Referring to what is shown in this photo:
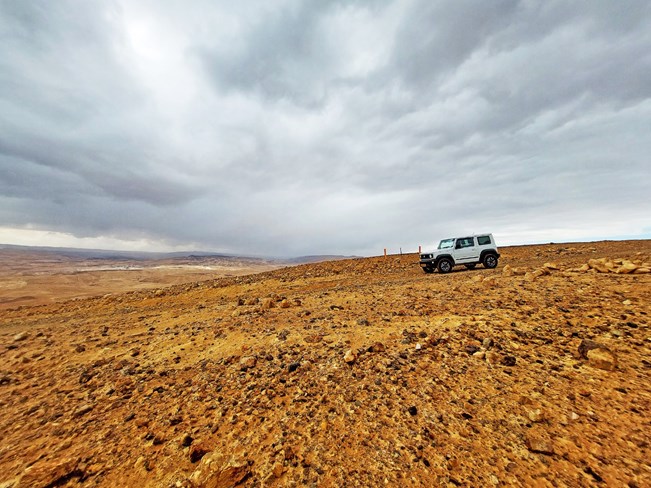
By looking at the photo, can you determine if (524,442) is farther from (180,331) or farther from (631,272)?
(631,272)

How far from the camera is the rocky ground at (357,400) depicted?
9.56 feet

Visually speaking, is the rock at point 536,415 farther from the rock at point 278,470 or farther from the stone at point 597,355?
the rock at point 278,470

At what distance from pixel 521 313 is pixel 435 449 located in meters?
4.67

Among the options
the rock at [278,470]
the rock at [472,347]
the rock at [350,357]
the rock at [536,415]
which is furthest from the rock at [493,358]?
the rock at [278,470]

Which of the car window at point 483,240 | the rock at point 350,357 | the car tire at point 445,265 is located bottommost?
the rock at point 350,357

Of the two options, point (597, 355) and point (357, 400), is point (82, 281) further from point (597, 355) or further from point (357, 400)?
point (597, 355)

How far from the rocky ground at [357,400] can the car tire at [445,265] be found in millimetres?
10065

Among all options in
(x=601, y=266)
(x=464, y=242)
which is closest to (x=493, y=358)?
(x=601, y=266)

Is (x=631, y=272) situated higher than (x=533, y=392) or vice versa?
(x=631, y=272)

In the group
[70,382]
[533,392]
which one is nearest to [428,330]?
[533,392]

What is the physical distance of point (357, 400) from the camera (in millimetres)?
3973

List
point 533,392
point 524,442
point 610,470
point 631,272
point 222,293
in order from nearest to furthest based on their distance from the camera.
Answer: point 610,470, point 524,442, point 533,392, point 631,272, point 222,293

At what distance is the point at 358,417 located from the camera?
364 cm

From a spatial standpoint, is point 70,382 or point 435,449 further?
point 70,382
